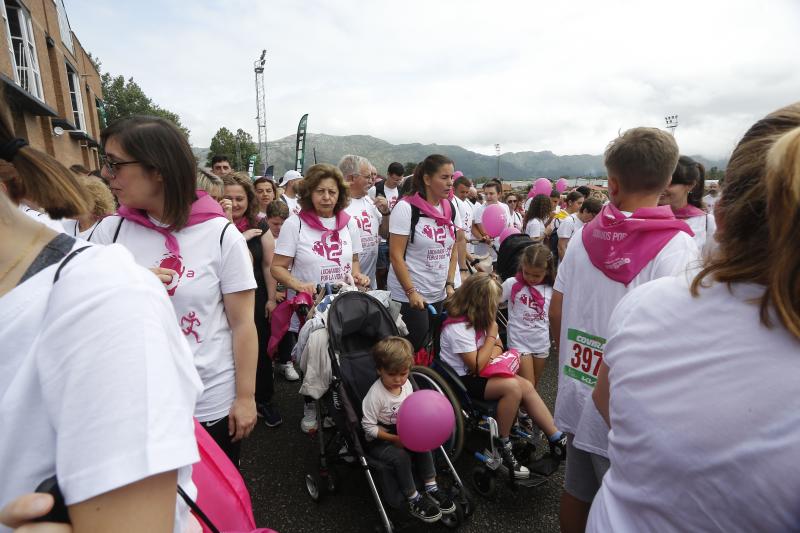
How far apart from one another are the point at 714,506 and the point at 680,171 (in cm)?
310

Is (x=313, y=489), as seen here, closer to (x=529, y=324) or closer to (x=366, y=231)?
(x=529, y=324)

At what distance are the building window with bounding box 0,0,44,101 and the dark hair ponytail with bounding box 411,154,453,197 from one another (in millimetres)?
13912

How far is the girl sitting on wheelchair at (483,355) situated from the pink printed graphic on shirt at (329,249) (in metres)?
0.99

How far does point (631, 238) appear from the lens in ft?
5.64

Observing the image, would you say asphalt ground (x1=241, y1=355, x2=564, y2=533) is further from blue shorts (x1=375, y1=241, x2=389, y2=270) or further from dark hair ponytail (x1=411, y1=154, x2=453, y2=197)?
blue shorts (x1=375, y1=241, x2=389, y2=270)

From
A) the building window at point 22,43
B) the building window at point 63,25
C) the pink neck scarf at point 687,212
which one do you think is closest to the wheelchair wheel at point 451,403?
the pink neck scarf at point 687,212

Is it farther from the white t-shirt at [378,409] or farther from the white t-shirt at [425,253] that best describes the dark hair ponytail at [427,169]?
the white t-shirt at [378,409]

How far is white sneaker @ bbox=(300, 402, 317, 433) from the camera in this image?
3.32 meters

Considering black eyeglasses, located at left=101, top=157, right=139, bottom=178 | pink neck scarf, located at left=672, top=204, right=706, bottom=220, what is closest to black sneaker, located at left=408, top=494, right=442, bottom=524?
black eyeglasses, located at left=101, top=157, right=139, bottom=178

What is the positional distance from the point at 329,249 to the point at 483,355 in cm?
145

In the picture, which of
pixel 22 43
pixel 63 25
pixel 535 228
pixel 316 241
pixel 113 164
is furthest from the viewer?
pixel 63 25

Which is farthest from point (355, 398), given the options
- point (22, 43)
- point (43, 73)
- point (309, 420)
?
point (43, 73)

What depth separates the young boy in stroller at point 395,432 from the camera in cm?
236

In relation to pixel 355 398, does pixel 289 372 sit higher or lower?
lower
